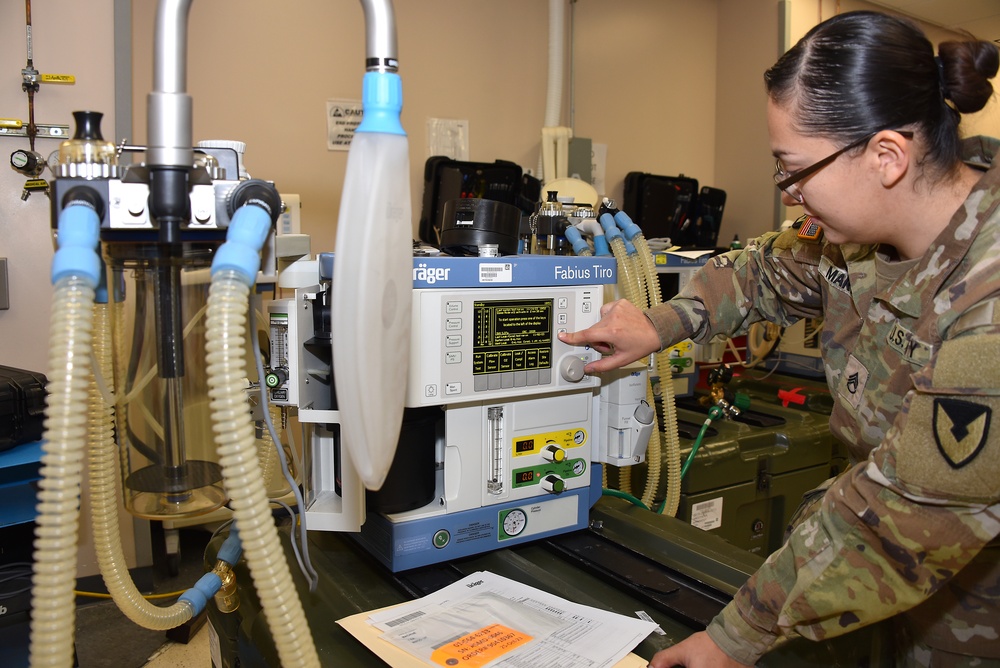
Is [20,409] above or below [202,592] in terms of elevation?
above

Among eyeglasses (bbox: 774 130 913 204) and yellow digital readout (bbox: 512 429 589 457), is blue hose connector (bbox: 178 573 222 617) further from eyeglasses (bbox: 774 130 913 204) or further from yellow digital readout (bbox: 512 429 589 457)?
eyeglasses (bbox: 774 130 913 204)

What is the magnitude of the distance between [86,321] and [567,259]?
80 cm

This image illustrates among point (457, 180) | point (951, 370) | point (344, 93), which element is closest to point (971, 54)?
point (951, 370)

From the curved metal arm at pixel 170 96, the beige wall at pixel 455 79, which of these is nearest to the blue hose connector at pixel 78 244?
the curved metal arm at pixel 170 96

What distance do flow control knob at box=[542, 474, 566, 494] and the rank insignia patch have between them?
626 millimetres

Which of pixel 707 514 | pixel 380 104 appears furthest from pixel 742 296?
pixel 380 104

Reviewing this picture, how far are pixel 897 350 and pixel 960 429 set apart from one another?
28 centimetres

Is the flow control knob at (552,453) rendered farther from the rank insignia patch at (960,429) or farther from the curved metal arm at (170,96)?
the curved metal arm at (170,96)

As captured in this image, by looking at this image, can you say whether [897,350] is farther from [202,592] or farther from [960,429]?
[202,592]

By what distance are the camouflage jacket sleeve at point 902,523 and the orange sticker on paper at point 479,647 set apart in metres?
0.26

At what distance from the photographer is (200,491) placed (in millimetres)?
877

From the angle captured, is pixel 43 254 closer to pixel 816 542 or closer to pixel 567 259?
pixel 567 259

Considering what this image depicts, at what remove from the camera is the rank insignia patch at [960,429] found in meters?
0.73

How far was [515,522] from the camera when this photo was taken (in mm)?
1239
